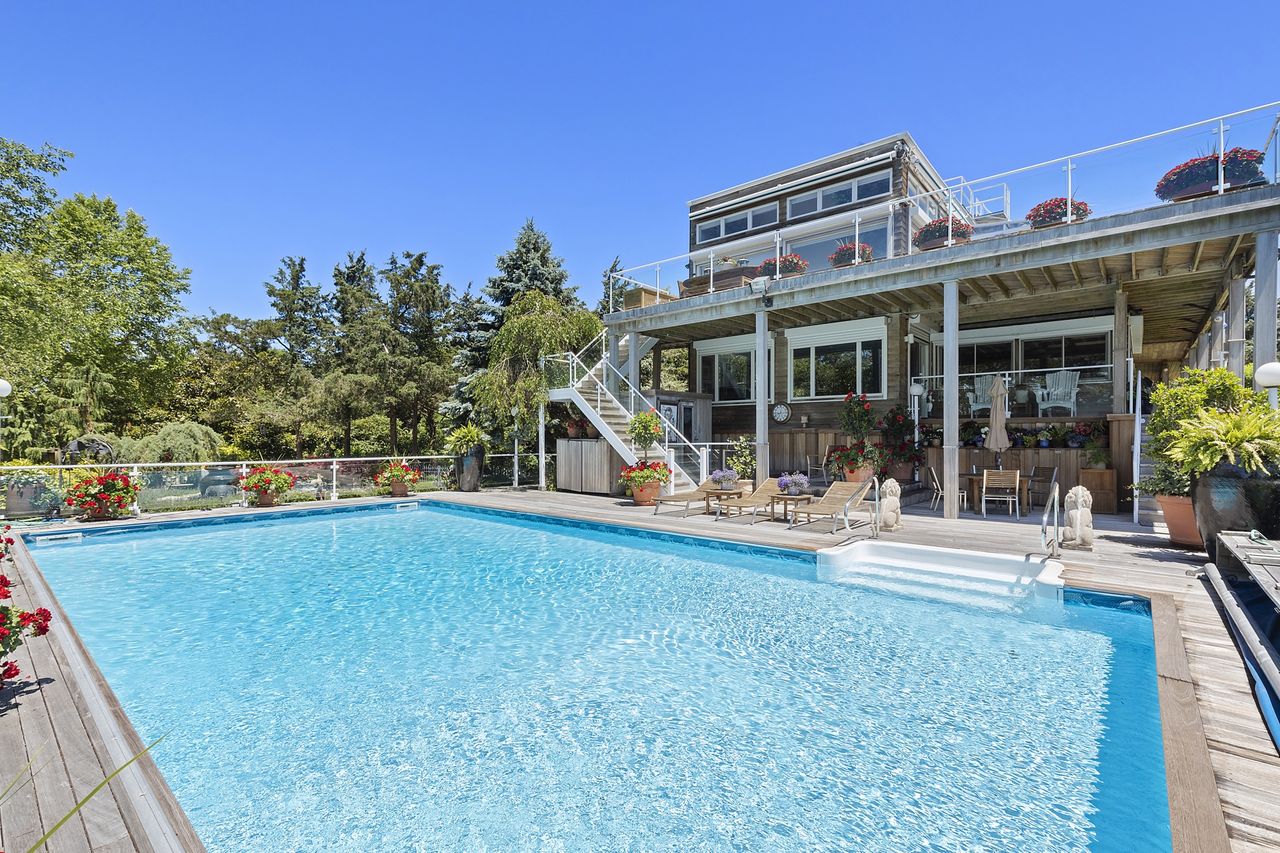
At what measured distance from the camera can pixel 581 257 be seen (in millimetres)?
21812

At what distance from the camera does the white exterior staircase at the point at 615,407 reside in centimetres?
1370

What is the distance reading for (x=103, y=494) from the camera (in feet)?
37.5

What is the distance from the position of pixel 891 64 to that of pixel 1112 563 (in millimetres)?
11145

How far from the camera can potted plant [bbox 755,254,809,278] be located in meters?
12.3

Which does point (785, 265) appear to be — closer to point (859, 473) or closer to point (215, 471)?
point (859, 473)

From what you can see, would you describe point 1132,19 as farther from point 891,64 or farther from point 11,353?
point 11,353

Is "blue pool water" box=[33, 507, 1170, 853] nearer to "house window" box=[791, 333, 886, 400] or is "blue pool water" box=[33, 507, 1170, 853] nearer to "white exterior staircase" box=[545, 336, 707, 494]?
"white exterior staircase" box=[545, 336, 707, 494]

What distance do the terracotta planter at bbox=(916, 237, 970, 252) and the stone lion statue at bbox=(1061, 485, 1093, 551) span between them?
462 cm


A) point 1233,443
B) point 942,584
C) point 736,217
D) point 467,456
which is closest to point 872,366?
point 1233,443

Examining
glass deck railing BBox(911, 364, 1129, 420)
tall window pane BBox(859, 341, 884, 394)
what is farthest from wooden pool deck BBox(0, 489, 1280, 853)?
tall window pane BBox(859, 341, 884, 394)

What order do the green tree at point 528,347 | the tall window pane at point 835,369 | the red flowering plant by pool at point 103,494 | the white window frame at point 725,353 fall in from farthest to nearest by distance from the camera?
1. the white window frame at point 725,353
2. the tall window pane at point 835,369
3. the green tree at point 528,347
4. the red flowering plant by pool at point 103,494

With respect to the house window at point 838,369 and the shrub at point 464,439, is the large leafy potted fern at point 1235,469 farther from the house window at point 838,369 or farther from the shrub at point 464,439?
the shrub at point 464,439

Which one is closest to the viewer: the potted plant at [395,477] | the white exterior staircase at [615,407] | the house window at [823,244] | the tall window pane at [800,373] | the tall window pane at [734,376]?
the white exterior staircase at [615,407]

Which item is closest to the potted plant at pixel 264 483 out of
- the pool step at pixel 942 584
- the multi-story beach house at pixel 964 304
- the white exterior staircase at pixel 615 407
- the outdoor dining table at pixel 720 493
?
the white exterior staircase at pixel 615 407
